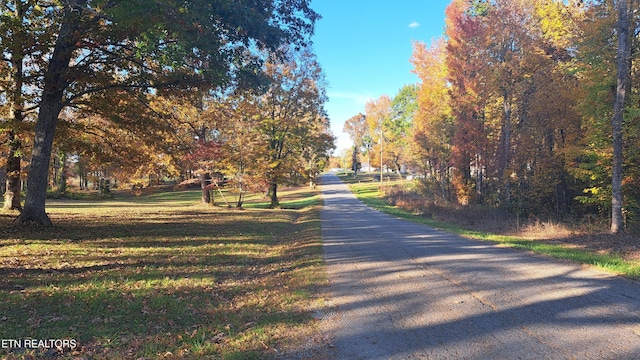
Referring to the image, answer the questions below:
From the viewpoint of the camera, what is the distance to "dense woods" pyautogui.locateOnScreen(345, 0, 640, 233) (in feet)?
46.4

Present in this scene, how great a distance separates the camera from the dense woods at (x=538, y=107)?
1415 cm

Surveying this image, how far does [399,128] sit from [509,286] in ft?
178

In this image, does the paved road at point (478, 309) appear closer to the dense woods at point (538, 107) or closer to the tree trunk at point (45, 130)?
the dense woods at point (538, 107)

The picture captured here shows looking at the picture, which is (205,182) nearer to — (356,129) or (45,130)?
(45,130)

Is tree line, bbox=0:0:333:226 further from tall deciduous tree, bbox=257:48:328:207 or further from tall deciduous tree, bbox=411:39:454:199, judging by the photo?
tall deciduous tree, bbox=411:39:454:199

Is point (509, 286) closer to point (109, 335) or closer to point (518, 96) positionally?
point (109, 335)

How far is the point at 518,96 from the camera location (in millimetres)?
22031

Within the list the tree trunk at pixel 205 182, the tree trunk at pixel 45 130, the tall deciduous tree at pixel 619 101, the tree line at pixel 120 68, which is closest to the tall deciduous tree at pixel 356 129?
the tree trunk at pixel 205 182

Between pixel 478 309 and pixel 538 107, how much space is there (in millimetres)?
18886

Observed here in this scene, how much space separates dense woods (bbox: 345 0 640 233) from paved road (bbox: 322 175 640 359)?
7343 millimetres

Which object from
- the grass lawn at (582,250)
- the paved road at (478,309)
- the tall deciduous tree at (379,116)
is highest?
the tall deciduous tree at (379,116)

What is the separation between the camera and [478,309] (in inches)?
201

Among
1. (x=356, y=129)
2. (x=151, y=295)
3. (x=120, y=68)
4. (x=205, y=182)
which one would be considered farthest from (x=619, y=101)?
(x=356, y=129)

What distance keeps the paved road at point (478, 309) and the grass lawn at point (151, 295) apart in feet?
2.38
